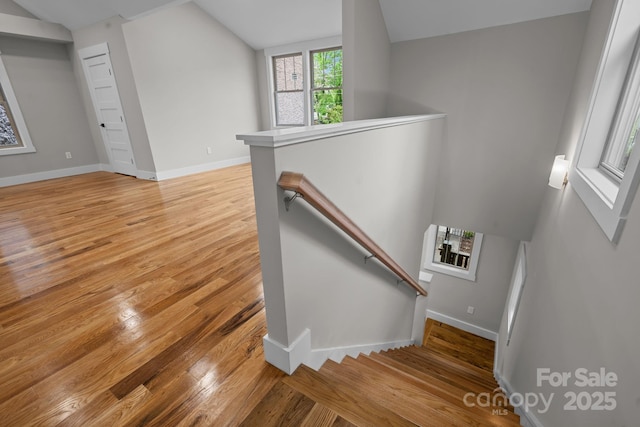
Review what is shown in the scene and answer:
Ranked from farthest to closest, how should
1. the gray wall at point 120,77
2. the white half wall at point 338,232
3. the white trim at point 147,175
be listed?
1. the white trim at point 147,175
2. the gray wall at point 120,77
3. the white half wall at point 338,232

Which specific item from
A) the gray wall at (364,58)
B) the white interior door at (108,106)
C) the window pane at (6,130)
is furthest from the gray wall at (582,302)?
the window pane at (6,130)

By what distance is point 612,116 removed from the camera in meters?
1.65

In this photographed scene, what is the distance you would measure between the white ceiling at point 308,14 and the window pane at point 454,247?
2.79 m

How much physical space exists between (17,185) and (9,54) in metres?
2.04

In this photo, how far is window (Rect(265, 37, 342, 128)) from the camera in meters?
5.40

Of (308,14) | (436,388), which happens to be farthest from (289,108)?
(436,388)

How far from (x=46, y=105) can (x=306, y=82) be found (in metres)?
4.57

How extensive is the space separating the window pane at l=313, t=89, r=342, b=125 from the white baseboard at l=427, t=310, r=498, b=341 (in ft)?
13.3

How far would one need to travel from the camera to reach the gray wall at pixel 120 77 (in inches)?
165

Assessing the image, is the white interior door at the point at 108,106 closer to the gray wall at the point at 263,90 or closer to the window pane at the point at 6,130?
the window pane at the point at 6,130

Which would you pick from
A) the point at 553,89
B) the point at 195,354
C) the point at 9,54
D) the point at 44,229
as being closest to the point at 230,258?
the point at 195,354

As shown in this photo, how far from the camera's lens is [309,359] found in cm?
146

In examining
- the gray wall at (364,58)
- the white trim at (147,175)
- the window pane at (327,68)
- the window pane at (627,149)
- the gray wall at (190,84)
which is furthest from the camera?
the window pane at (327,68)

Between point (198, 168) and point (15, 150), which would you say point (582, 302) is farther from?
point (15, 150)
